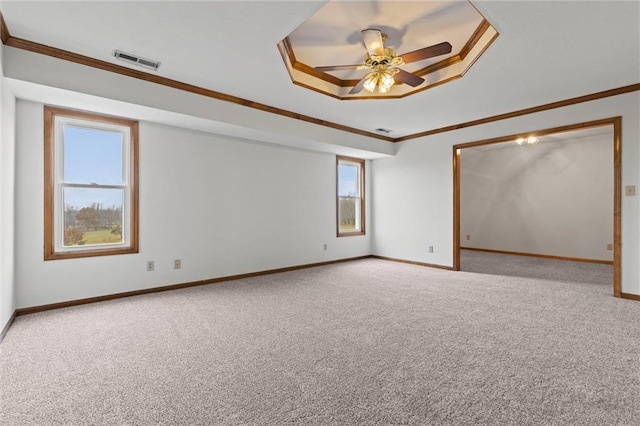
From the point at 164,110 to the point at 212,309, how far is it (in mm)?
2310

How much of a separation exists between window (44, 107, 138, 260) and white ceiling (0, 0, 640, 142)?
3.31 ft

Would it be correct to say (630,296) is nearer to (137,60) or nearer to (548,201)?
(548,201)

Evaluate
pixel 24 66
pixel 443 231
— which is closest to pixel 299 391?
pixel 24 66

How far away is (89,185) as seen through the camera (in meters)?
3.64

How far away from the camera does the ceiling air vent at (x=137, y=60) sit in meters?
2.92

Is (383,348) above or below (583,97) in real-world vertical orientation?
below

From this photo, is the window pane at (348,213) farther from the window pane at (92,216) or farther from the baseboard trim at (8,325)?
the baseboard trim at (8,325)

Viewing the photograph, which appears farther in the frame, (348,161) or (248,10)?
(348,161)

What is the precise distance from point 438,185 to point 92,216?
5.38 meters

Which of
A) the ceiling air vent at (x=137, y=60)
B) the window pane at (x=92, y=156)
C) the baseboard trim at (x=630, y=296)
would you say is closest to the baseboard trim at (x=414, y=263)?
the baseboard trim at (x=630, y=296)

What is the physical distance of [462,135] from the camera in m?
5.34

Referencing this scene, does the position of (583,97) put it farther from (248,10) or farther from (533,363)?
(248,10)

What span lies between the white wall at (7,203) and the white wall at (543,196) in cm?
839

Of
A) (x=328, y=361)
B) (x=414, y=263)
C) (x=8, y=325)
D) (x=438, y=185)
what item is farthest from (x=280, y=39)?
(x=414, y=263)
